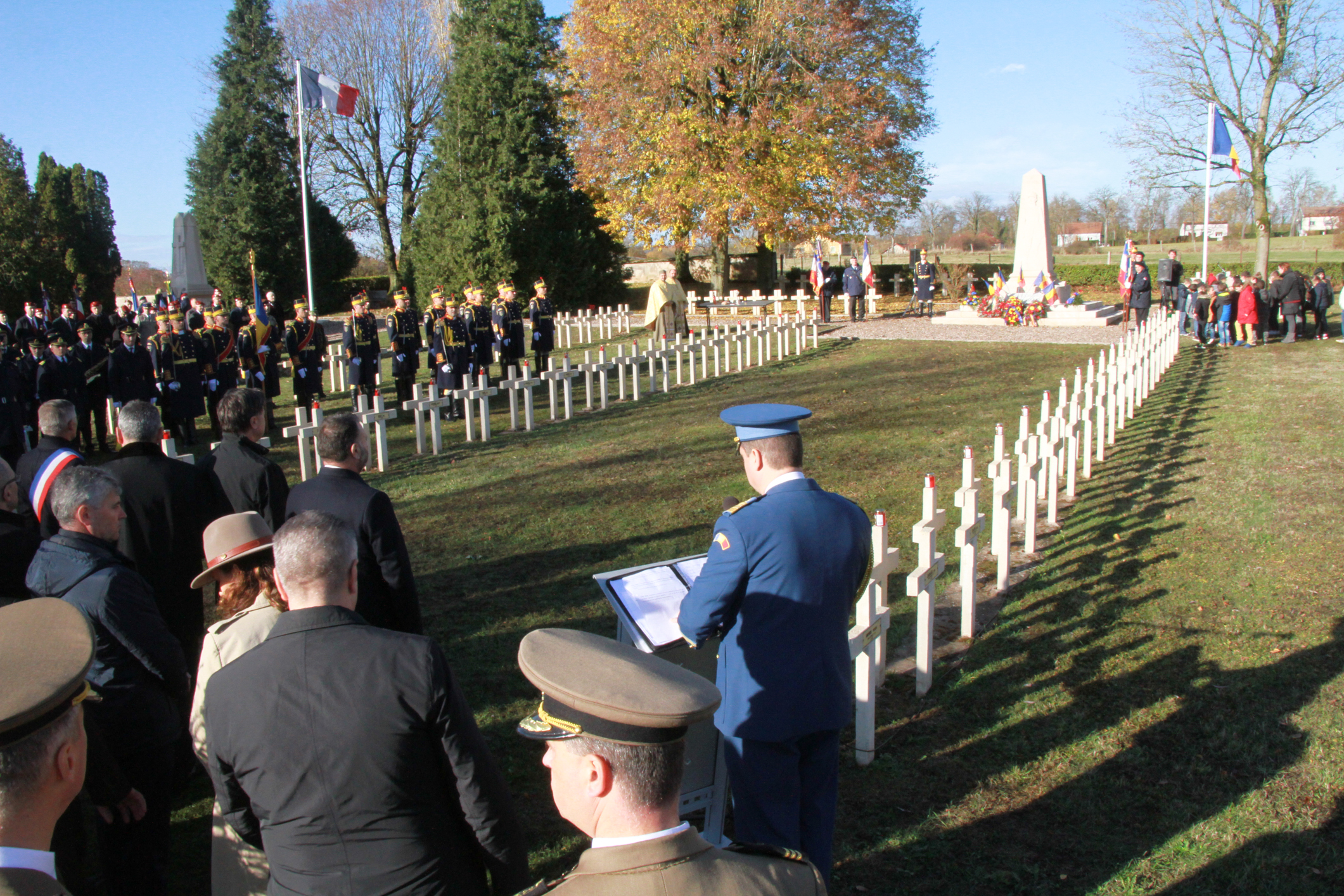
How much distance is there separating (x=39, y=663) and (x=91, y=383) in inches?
556

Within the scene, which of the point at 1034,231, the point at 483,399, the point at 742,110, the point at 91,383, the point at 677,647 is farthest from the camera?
the point at 742,110

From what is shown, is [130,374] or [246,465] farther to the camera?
[130,374]

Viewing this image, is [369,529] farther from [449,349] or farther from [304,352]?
[304,352]

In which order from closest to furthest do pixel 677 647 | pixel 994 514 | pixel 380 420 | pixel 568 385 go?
pixel 677 647 → pixel 994 514 → pixel 380 420 → pixel 568 385

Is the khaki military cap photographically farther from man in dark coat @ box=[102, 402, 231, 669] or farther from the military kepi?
man in dark coat @ box=[102, 402, 231, 669]

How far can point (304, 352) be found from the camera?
16141 millimetres

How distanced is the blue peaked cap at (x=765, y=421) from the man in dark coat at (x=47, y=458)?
12.4ft

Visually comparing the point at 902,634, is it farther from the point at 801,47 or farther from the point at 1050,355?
the point at 801,47

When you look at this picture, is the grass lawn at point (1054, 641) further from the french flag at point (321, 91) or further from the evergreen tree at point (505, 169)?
the evergreen tree at point (505, 169)

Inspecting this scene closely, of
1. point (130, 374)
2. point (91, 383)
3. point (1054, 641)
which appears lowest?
point (1054, 641)

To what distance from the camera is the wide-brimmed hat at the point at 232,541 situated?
3.29m

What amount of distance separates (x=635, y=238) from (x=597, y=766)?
3362 cm

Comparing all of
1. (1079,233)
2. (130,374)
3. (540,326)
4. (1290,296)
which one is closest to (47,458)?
(130,374)

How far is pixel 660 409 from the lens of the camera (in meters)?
15.6
